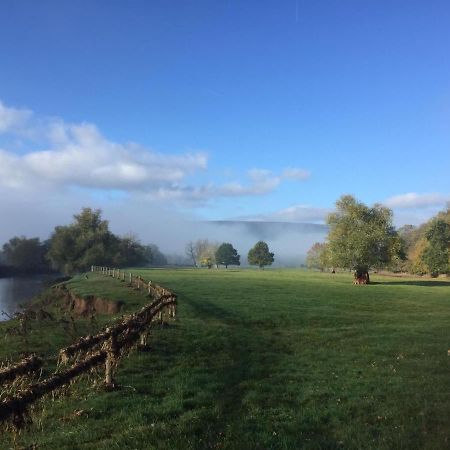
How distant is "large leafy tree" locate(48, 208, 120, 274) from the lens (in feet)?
369

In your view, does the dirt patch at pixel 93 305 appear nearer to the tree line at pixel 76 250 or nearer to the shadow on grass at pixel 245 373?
the shadow on grass at pixel 245 373

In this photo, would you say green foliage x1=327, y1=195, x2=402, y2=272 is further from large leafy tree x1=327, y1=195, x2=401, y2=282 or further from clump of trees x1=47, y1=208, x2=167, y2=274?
clump of trees x1=47, y1=208, x2=167, y2=274

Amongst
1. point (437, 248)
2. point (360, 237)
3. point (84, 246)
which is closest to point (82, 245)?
point (84, 246)

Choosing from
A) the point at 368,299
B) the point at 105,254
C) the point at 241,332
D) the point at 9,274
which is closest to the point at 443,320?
the point at 368,299

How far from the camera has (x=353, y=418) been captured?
10477 millimetres

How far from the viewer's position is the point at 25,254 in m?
138

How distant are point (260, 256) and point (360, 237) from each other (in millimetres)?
102970

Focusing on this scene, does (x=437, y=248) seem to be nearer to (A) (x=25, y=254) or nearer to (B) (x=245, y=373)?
(B) (x=245, y=373)

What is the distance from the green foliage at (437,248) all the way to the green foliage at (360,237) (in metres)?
31.7

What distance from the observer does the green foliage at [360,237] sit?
62.4 meters

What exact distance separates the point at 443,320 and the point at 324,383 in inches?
802

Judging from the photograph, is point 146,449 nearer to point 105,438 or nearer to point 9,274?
point 105,438

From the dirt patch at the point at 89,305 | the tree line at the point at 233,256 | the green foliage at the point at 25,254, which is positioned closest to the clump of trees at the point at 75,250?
the green foliage at the point at 25,254

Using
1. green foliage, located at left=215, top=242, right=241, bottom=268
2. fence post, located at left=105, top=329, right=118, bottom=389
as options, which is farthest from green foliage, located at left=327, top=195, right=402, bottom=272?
green foliage, located at left=215, top=242, right=241, bottom=268
